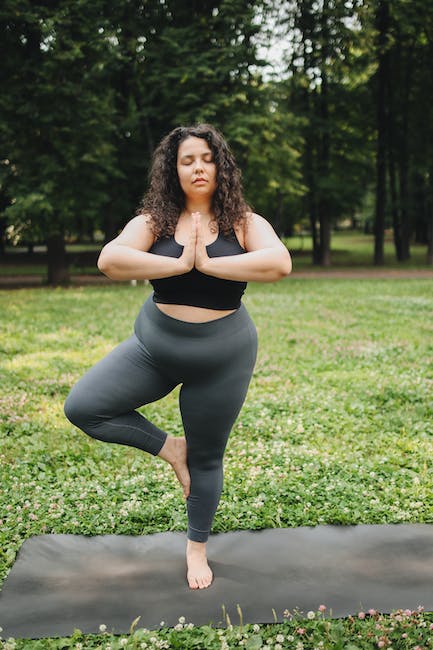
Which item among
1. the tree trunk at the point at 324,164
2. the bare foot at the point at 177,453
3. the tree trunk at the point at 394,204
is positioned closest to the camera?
the bare foot at the point at 177,453

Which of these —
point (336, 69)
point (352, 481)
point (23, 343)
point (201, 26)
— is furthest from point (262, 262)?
point (336, 69)

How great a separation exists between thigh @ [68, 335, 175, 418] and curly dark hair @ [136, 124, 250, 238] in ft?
2.19

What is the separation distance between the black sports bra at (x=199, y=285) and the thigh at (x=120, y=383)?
0.35m

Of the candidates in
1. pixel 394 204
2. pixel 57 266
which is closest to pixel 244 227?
pixel 57 266

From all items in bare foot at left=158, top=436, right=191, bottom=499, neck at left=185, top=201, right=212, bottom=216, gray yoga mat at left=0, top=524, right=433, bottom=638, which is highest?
neck at left=185, top=201, right=212, bottom=216

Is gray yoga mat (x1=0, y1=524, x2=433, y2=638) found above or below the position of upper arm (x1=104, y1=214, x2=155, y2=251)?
below

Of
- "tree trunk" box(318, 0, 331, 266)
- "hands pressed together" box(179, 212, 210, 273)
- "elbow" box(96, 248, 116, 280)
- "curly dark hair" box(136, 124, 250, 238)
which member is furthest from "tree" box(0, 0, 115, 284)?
"hands pressed together" box(179, 212, 210, 273)

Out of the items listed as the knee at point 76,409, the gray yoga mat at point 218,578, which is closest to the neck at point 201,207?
the knee at point 76,409

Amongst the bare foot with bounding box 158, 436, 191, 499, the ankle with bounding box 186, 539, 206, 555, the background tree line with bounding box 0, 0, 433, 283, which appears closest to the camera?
the bare foot with bounding box 158, 436, 191, 499

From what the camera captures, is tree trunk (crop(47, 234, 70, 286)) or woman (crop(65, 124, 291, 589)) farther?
tree trunk (crop(47, 234, 70, 286))

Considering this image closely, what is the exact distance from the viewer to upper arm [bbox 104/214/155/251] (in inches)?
117

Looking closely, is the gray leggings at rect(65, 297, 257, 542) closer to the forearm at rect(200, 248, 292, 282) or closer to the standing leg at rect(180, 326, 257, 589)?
the standing leg at rect(180, 326, 257, 589)

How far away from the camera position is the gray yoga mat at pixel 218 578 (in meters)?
3.06

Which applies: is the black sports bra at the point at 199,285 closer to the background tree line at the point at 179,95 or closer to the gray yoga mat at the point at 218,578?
the gray yoga mat at the point at 218,578
